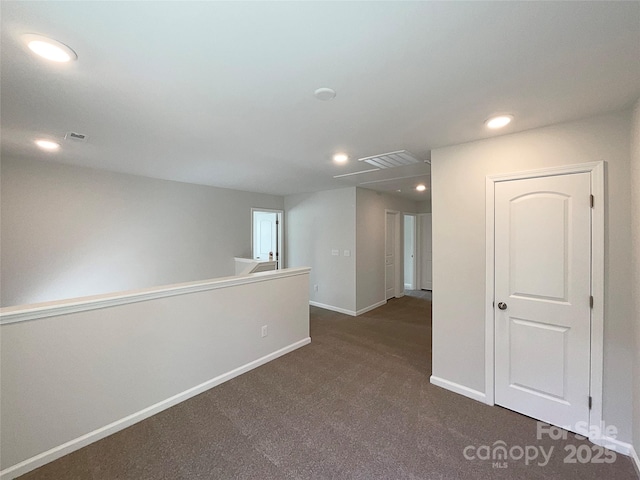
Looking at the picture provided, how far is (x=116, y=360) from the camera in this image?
80.4 inches

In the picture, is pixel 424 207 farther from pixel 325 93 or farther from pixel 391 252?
pixel 325 93

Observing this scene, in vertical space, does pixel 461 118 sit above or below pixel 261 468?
above

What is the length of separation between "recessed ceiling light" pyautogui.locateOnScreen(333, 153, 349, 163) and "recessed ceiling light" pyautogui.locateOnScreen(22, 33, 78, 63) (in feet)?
7.25

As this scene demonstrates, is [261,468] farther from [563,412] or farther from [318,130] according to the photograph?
[318,130]

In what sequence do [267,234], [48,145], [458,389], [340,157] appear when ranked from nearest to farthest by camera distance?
1. [458,389]
2. [48,145]
3. [340,157]
4. [267,234]

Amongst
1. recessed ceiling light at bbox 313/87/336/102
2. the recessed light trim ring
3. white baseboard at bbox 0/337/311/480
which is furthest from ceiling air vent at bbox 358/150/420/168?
white baseboard at bbox 0/337/311/480

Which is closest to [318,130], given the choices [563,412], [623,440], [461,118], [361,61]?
[361,61]

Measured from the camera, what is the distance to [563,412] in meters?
2.04

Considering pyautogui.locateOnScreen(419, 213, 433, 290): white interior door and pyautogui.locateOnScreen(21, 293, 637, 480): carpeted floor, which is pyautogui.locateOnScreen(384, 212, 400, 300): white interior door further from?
pyautogui.locateOnScreen(21, 293, 637, 480): carpeted floor

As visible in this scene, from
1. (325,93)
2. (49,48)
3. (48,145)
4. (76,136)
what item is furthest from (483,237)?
(48,145)

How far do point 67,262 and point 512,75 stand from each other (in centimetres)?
495

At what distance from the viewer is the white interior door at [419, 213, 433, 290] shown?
23.7 feet

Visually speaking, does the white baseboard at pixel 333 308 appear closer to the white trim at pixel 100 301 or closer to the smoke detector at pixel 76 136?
the white trim at pixel 100 301

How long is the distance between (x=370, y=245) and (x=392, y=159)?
2405 mm
